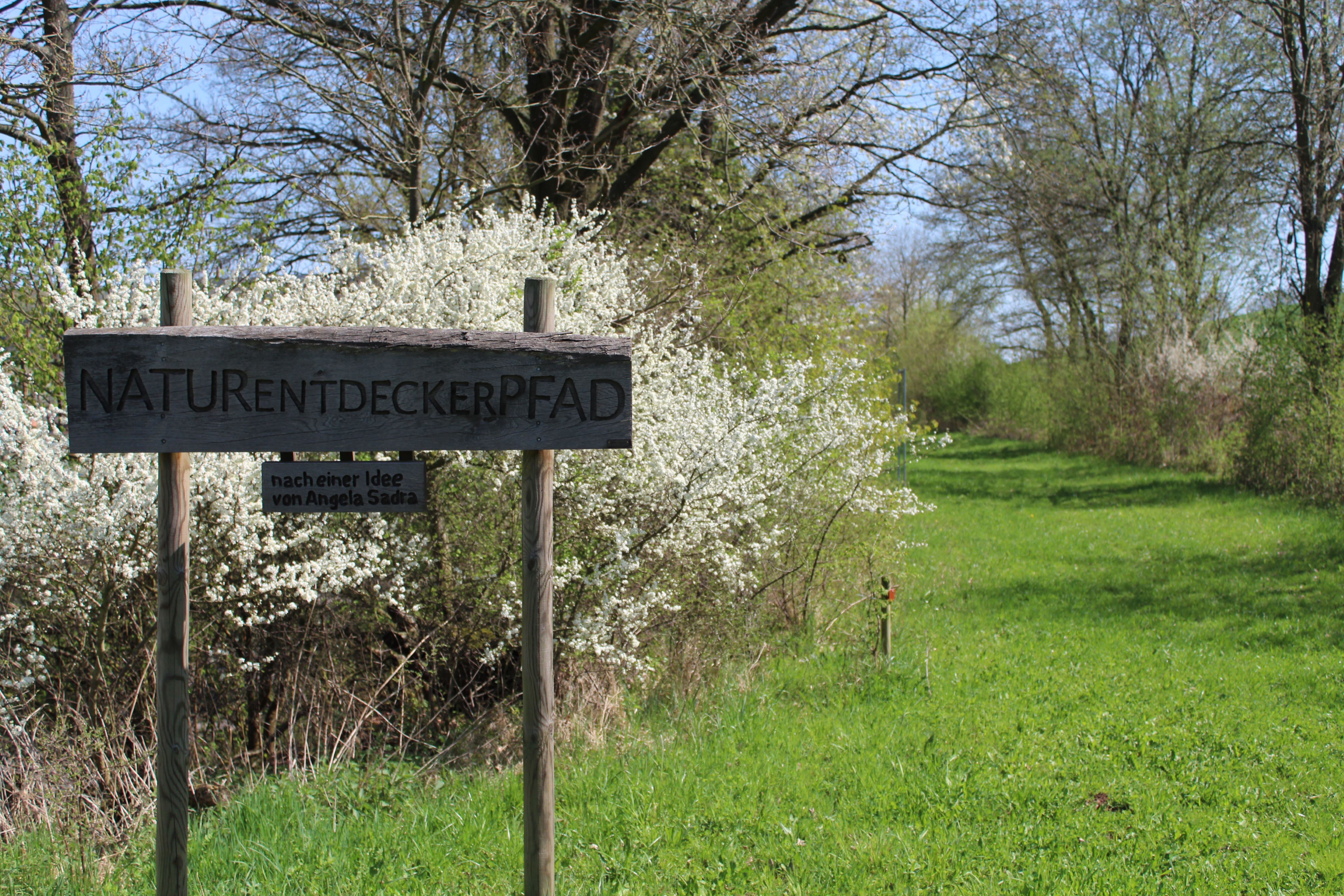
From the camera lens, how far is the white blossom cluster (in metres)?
4.52

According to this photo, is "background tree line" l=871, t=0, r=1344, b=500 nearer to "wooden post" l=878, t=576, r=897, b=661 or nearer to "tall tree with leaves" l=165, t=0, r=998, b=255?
"tall tree with leaves" l=165, t=0, r=998, b=255

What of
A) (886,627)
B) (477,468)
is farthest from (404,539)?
(886,627)

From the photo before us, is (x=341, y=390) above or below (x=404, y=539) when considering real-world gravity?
above

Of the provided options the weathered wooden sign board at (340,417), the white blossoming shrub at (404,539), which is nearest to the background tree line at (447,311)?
the white blossoming shrub at (404,539)

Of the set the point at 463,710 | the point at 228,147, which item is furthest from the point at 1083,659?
the point at 228,147

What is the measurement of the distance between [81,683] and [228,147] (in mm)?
6619

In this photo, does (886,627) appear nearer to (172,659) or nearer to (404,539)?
(404,539)

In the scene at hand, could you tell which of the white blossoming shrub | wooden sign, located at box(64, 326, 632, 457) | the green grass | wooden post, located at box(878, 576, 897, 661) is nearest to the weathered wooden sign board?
wooden sign, located at box(64, 326, 632, 457)

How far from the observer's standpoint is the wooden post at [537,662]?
3.18 meters

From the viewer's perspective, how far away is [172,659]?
302 cm

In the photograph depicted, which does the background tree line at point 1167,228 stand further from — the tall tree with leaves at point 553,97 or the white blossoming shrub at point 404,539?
the white blossoming shrub at point 404,539

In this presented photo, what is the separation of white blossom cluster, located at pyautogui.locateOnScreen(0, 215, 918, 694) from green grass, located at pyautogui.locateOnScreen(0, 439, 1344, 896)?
32.5 inches

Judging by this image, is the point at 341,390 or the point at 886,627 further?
the point at 886,627

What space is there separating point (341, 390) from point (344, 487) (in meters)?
0.34
